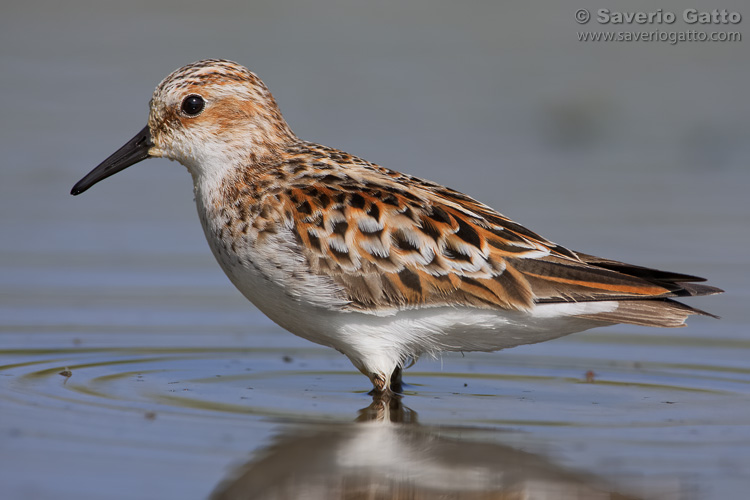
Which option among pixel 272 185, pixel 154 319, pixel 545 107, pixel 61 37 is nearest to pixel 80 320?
pixel 154 319

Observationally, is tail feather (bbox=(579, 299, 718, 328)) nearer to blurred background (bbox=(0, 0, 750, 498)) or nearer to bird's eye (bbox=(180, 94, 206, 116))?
blurred background (bbox=(0, 0, 750, 498))

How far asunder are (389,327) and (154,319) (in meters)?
3.45

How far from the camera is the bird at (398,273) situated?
9.45 m

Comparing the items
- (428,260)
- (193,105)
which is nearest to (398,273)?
(428,260)

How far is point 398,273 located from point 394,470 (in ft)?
6.31

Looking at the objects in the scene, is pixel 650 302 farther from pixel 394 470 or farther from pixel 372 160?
pixel 372 160

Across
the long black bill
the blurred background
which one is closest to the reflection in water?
the blurred background

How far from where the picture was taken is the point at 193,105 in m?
10.2

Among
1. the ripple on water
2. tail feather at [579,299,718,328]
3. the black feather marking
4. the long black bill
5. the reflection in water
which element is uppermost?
the long black bill

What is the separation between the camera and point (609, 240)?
47.3 feet

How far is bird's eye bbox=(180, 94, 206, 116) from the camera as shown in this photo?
10.2 metres

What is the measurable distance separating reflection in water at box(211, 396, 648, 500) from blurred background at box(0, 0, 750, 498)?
187 millimetres

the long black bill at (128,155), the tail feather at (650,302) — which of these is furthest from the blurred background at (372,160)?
the long black bill at (128,155)

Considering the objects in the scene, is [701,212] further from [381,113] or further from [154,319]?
[154,319]
